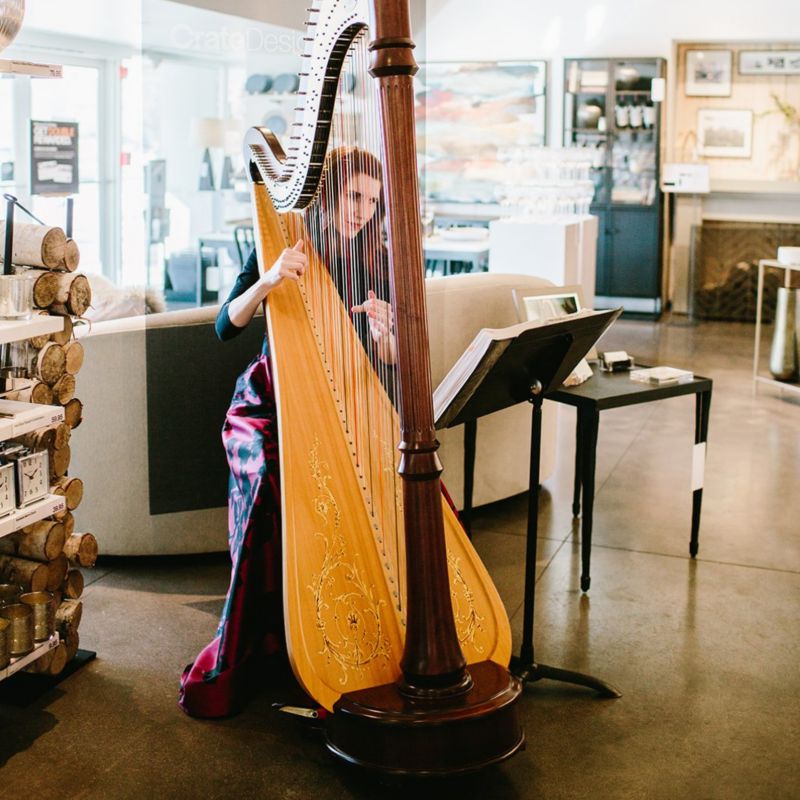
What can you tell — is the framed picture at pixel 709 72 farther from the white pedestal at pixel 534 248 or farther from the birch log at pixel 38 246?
the birch log at pixel 38 246

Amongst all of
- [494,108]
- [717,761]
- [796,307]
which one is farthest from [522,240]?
[717,761]

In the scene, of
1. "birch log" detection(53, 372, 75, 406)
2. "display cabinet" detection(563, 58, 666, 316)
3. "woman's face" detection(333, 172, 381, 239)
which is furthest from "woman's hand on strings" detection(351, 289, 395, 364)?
"display cabinet" detection(563, 58, 666, 316)

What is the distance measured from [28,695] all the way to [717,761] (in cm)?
165

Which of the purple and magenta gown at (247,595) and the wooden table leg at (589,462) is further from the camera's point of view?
the wooden table leg at (589,462)

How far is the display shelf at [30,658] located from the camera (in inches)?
99.8

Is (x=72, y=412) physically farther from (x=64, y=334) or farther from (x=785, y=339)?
(x=785, y=339)

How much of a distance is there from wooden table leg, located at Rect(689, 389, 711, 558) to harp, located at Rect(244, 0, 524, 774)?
140 cm

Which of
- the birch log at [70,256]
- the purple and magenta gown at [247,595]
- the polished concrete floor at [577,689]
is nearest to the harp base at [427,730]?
the polished concrete floor at [577,689]

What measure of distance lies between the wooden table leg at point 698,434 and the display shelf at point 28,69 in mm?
2181

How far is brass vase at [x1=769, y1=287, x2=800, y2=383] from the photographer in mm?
6203

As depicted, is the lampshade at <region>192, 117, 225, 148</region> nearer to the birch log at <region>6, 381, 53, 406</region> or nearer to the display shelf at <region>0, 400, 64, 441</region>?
the birch log at <region>6, 381, 53, 406</region>

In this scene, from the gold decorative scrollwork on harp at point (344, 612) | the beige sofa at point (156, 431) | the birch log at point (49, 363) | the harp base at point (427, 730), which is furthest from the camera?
the beige sofa at point (156, 431)

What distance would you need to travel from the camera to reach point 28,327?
7.95 feet

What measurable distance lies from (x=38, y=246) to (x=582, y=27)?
8.22m
